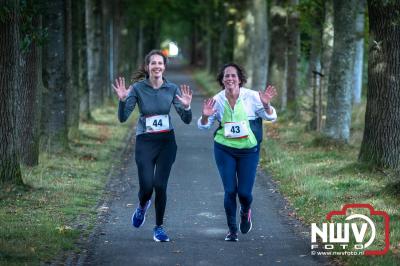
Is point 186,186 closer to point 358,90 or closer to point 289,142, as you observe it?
point 289,142

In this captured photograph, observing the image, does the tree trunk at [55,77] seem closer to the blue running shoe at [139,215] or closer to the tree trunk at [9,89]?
the tree trunk at [9,89]

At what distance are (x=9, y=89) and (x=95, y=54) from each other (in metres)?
20.0

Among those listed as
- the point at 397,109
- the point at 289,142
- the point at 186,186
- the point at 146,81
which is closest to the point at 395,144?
the point at 397,109

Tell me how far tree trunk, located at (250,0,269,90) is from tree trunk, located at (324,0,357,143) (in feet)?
53.9

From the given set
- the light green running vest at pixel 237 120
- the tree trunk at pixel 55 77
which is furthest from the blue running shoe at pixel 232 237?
the tree trunk at pixel 55 77

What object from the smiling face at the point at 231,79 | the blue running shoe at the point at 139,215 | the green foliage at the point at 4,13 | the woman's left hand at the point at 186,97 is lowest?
the blue running shoe at the point at 139,215

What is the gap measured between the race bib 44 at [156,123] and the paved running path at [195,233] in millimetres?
1218

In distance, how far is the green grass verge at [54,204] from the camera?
377 inches

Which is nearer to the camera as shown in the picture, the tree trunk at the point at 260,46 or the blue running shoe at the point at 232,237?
the blue running shoe at the point at 232,237

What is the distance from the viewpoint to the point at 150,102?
10203 mm

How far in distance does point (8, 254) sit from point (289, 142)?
45.9ft

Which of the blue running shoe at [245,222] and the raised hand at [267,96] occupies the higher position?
the raised hand at [267,96]

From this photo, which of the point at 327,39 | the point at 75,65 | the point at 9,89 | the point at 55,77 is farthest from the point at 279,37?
the point at 9,89

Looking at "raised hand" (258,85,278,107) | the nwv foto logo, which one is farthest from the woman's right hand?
the nwv foto logo
